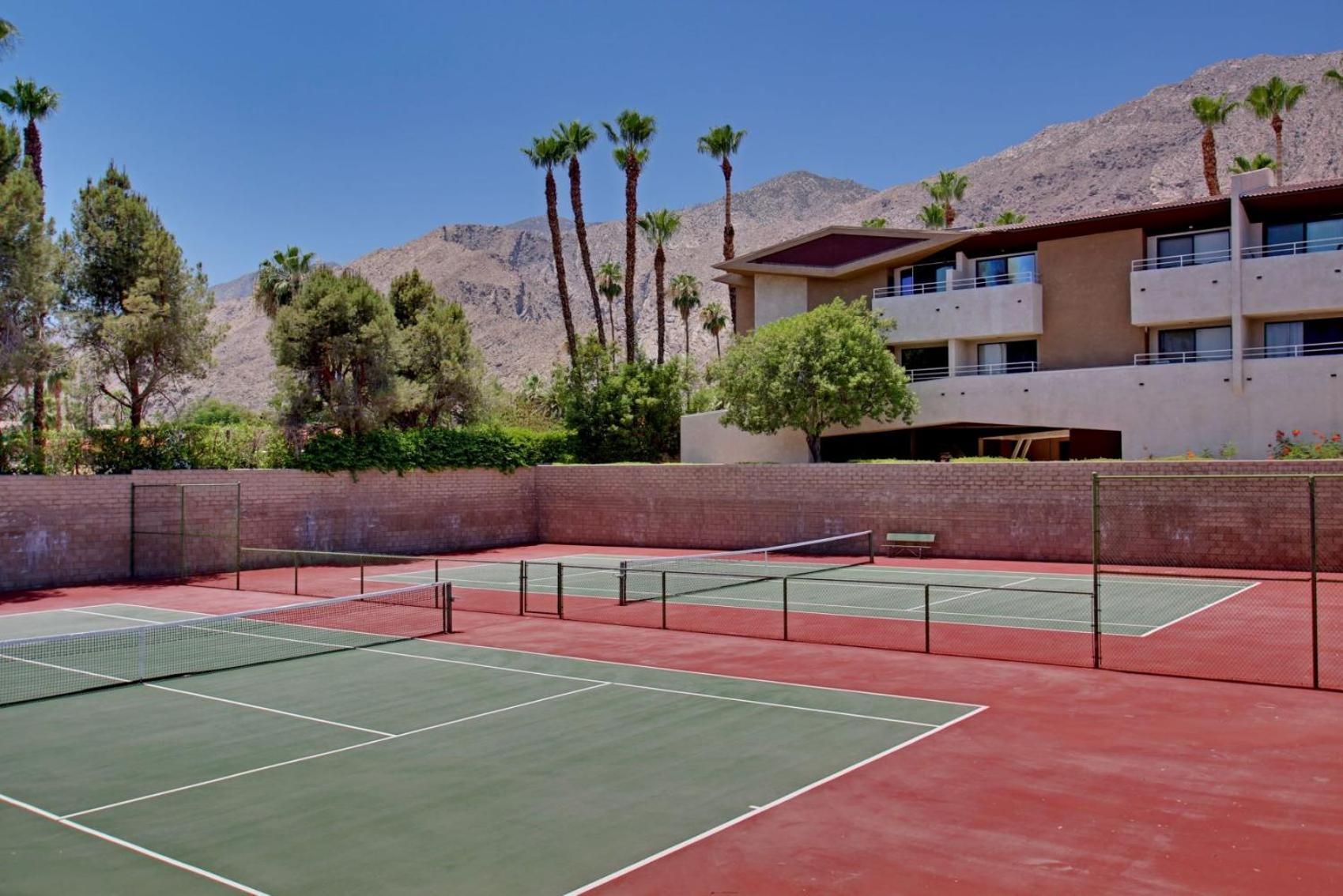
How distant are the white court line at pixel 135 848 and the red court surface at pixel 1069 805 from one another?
2.92 metres

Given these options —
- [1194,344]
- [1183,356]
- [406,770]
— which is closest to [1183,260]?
[1194,344]

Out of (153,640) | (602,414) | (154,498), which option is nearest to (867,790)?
(153,640)

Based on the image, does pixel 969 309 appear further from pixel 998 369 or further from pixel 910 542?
pixel 910 542

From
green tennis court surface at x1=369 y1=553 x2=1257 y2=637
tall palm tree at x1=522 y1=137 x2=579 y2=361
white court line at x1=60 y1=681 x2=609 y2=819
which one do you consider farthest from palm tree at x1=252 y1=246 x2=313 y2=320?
white court line at x1=60 y1=681 x2=609 y2=819

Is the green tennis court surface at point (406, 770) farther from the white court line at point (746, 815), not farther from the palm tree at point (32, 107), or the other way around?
the palm tree at point (32, 107)

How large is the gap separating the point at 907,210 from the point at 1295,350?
13817cm

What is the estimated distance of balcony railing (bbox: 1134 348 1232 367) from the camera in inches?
1587

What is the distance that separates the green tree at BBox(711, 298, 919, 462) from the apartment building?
2.84 metres

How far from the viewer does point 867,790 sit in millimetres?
10391

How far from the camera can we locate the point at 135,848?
9.20m

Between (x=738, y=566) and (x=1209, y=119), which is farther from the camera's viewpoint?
(x=1209, y=119)

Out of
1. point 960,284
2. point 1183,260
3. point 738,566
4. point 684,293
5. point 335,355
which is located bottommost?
point 738,566

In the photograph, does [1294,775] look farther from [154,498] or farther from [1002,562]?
[154,498]

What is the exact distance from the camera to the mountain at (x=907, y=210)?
452 feet
